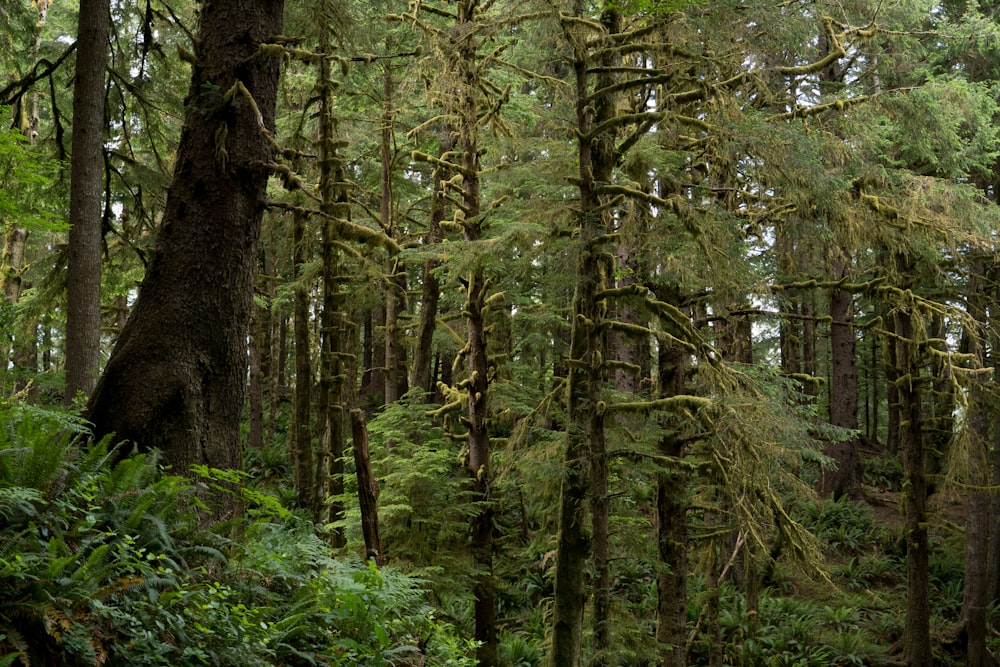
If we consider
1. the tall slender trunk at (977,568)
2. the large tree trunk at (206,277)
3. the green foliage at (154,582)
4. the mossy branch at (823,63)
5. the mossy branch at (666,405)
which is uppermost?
the mossy branch at (823,63)

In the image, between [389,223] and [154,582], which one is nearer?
[154,582]

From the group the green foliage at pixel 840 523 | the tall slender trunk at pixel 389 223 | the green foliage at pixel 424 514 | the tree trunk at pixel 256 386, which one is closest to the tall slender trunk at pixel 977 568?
the green foliage at pixel 840 523

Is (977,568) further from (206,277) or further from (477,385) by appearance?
(206,277)

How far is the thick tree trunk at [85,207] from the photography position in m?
7.94

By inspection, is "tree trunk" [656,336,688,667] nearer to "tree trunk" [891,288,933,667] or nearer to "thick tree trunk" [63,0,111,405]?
"tree trunk" [891,288,933,667]

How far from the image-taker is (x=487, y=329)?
34.9 ft

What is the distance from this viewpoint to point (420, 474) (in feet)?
30.4

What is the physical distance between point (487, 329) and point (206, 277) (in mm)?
5303

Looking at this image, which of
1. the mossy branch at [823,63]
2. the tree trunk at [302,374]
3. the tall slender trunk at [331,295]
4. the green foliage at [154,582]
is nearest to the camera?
the green foliage at [154,582]

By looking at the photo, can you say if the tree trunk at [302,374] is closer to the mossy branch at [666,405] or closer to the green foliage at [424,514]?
the green foliage at [424,514]

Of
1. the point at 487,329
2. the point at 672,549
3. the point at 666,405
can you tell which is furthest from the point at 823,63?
the point at 672,549

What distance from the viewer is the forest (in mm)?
4480

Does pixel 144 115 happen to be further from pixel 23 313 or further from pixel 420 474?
pixel 420 474

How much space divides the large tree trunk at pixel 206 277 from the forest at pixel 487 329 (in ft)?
0.08
